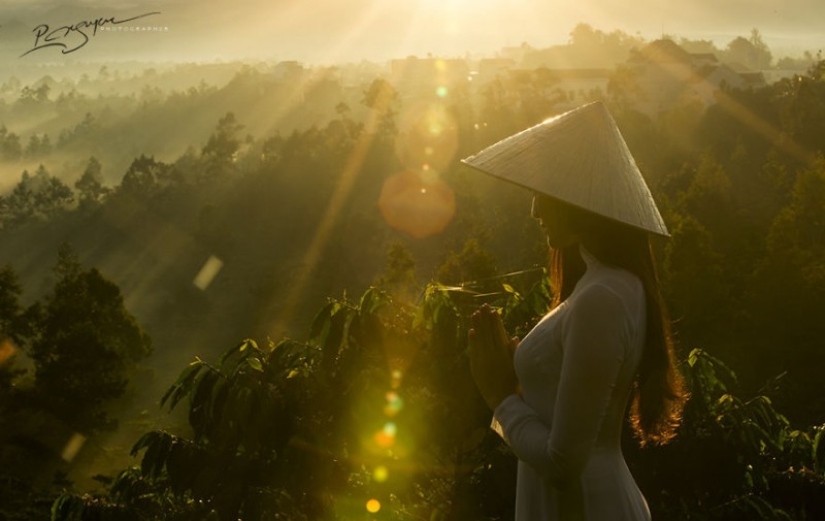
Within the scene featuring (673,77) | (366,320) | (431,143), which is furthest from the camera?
(673,77)

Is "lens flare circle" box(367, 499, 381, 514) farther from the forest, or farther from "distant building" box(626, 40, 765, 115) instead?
"distant building" box(626, 40, 765, 115)

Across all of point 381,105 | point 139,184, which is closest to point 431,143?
point 381,105

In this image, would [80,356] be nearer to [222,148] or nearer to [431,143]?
[431,143]

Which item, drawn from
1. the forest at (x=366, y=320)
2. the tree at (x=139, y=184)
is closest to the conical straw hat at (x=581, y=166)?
the forest at (x=366, y=320)

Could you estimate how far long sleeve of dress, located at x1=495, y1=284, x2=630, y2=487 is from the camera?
2.07 meters

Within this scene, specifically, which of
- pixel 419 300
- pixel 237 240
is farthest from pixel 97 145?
pixel 419 300

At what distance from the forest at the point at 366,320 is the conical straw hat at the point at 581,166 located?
2020 millimetres

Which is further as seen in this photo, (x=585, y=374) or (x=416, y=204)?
(x=416, y=204)

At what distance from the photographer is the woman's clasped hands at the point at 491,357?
2439 millimetres

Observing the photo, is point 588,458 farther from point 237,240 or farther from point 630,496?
point 237,240

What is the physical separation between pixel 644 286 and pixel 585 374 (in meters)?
0.37

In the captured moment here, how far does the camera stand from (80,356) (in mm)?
20875

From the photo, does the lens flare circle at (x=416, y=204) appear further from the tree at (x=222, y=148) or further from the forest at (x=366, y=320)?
the tree at (x=222, y=148)

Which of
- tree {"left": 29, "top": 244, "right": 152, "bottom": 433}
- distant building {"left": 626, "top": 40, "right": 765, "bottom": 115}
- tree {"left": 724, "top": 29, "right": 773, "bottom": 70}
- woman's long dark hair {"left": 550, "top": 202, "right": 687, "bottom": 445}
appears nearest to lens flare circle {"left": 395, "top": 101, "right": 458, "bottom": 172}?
distant building {"left": 626, "top": 40, "right": 765, "bottom": 115}
